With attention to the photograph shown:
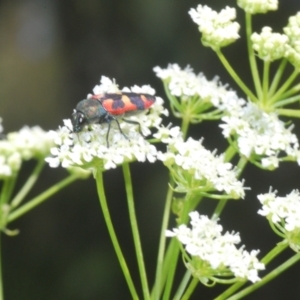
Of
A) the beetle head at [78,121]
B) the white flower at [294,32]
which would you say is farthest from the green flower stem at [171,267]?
the white flower at [294,32]

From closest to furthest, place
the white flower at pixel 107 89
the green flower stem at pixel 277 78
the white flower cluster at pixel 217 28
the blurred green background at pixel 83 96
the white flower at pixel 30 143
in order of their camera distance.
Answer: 1. the green flower stem at pixel 277 78
2. the white flower cluster at pixel 217 28
3. the white flower at pixel 107 89
4. the white flower at pixel 30 143
5. the blurred green background at pixel 83 96

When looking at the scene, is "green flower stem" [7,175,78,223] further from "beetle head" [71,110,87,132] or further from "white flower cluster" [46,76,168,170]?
"beetle head" [71,110,87,132]

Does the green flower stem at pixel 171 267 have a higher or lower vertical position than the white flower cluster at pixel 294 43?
lower

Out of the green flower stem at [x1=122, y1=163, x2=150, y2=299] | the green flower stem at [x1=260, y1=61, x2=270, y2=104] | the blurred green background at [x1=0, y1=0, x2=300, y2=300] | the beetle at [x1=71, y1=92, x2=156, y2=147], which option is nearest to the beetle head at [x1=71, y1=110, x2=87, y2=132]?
the beetle at [x1=71, y1=92, x2=156, y2=147]

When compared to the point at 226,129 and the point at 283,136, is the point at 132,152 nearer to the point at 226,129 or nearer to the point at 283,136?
the point at 226,129

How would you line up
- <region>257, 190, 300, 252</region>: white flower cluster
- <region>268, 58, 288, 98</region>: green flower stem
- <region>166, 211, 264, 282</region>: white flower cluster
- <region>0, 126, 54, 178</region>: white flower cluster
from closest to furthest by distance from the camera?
<region>166, 211, 264, 282</region>: white flower cluster, <region>257, 190, 300, 252</region>: white flower cluster, <region>268, 58, 288, 98</region>: green flower stem, <region>0, 126, 54, 178</region>: white flower cluster

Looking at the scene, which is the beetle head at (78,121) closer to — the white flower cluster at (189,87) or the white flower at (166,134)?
the white flower at (166,134)

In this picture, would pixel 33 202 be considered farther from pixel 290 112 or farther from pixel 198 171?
pixel 290 112
